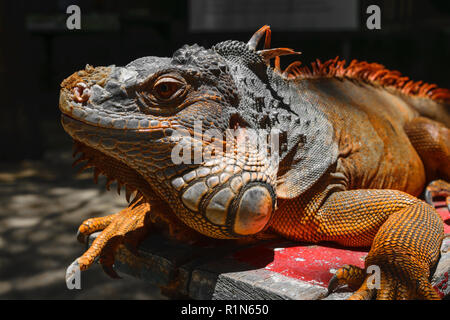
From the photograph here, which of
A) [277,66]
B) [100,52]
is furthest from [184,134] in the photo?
[100,52]

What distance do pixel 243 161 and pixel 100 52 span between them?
3.42 m

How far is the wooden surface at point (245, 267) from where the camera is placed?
152cm

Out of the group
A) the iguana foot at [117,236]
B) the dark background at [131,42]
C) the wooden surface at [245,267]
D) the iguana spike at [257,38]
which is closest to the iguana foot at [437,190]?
the wooden surface at [245,267]

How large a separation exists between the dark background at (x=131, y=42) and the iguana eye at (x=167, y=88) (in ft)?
1.74

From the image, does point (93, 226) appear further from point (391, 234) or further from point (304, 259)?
point (391, 234)

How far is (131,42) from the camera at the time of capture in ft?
13.5

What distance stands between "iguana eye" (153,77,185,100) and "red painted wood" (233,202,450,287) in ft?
2.12

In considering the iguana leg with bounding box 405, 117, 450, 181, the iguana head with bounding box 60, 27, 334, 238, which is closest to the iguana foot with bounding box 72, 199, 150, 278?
the iguana head with bounding box 60, 27, 334, 238

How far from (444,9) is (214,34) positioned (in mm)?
1890

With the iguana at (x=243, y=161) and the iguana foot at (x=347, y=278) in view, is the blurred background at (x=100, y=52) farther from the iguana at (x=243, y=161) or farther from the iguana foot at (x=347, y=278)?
the iguana foot at (x=347, y=278)
